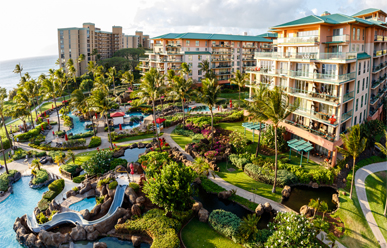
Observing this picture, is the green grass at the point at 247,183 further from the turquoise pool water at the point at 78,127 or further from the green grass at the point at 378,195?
the turquoise pool water at the point at 78,127

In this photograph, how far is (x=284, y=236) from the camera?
1920 centimetres

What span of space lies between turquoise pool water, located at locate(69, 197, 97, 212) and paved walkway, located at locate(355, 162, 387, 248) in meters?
27.2

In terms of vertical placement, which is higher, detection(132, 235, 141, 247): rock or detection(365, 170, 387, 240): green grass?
detection(365, 170, 387, 240): green grass

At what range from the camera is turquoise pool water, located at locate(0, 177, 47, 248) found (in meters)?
25.1

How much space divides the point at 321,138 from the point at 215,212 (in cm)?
1772

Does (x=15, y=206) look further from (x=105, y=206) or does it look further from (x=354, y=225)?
(x=354, y=225)

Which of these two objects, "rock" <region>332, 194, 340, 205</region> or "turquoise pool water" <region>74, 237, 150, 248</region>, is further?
"rock" <region>332, 194, 340, 205</region>

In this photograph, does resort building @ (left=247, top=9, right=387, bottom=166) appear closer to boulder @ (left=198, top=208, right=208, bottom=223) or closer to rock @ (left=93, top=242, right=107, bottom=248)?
boulder @ (left=198, top=208, right=208, bottom=223)

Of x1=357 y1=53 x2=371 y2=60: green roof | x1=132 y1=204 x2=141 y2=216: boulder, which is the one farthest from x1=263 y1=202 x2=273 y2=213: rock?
x1=357 y1=53 x2=371 y2=60: green roof

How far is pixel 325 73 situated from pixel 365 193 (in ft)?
50.6

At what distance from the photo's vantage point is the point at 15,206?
2989cm

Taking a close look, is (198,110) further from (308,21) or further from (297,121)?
(308,21)

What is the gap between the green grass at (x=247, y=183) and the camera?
29.0 metres

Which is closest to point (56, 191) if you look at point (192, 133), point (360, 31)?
point (192, 133)
